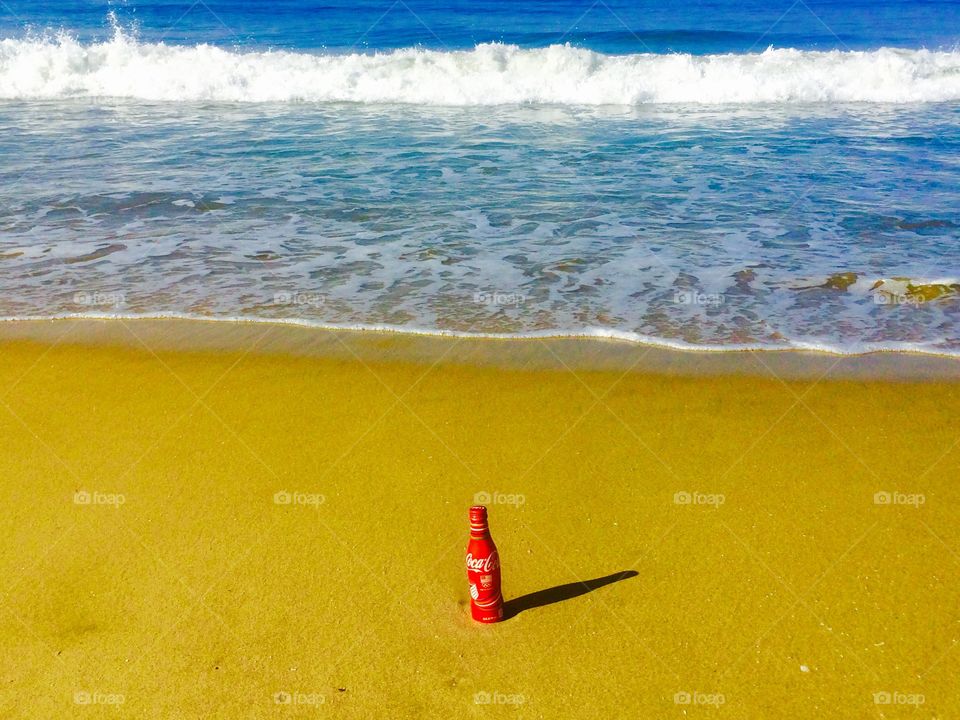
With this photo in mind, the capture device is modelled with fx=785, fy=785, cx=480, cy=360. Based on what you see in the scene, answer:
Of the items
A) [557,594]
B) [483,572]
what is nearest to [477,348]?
[557,594]

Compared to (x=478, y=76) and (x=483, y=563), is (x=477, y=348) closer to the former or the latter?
(x=483, y=563)

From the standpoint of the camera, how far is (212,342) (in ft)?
21.5

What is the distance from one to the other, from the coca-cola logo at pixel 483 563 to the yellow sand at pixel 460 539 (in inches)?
14.7

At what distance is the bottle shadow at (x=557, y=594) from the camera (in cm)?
391

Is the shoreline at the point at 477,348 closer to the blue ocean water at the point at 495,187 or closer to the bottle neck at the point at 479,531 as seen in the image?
the blue ocean water at the point at 495,187

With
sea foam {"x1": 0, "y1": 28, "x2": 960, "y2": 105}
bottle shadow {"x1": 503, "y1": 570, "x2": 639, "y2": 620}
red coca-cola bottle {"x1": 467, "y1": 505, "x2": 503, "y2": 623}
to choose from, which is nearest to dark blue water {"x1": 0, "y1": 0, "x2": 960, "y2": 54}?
sea foam {"x1": 0, "y1": 28, "x2": 960, "y2": 105}

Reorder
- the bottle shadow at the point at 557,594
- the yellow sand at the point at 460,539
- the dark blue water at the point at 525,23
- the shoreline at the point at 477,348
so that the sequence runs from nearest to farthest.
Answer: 1. the yellow sand at the point at 460,539
2. the bottle shadow at the point at 557,594
3. the shoreline at the point at 477,348
4. the dark blue water at the point at 525,23

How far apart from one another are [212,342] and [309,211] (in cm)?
397

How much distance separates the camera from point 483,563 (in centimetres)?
362

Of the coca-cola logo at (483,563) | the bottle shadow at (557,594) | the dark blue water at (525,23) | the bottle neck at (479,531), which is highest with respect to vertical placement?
the dark blue water at (525,23)

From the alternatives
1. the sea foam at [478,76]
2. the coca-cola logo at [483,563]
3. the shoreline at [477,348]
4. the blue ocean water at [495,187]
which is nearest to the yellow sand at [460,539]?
the shoreline at [477,348]

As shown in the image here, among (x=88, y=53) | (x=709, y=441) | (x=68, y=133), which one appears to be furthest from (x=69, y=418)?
(x=88, y=53)

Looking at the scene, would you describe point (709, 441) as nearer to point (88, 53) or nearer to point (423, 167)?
point (423, 167)

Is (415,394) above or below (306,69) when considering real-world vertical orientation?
below
